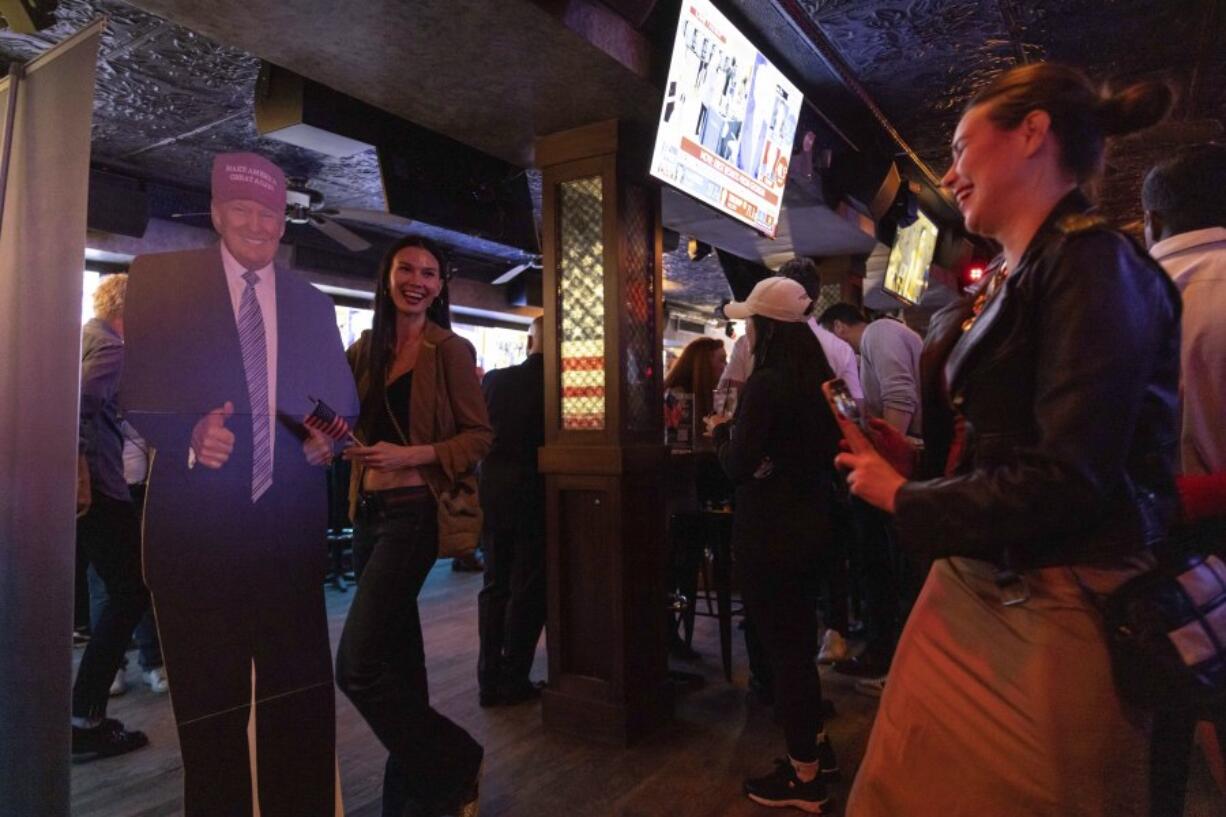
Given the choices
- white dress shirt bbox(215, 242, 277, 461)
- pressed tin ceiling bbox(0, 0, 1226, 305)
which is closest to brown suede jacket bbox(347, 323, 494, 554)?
white dress shirt bbox(215, 242, 277, 461)

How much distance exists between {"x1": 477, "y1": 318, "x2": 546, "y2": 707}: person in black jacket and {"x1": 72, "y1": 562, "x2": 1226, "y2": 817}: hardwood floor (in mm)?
368

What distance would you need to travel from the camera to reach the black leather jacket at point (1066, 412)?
0.94m

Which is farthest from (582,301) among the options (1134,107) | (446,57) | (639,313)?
(1134,107)

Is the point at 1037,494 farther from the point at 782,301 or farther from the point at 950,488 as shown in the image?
the point at 782,301

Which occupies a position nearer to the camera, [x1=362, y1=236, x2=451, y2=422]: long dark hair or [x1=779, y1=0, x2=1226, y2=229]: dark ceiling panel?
[x1=362, y1=236, x2=451, y2=422]: long dark hair

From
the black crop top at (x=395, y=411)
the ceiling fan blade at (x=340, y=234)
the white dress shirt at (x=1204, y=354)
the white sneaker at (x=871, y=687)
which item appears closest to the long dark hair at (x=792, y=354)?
the white dress shirt at (x=1204, y=354)

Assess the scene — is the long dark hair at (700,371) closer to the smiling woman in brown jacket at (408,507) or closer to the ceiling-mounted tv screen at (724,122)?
the ceiling-mounted tv screen at (724,122)

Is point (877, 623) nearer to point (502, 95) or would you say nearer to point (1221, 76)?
point (502, 95)

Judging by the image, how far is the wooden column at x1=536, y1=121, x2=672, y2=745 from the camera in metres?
3.13

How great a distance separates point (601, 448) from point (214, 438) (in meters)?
1.87

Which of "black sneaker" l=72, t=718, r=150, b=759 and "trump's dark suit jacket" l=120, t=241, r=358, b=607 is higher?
"trump's dark suit jacket" l=120, t=241, r=358, b=607

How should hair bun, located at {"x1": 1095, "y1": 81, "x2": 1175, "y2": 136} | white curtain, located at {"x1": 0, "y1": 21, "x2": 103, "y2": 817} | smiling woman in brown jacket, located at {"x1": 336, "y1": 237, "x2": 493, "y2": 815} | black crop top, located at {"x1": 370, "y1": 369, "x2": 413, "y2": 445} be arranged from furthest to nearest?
black crop top, located at {"x1": 370, "y1": 369, "x2": 413, "y2": 445}
smiling woman in brown jacket, located at {"x1": 336, "y1": 237, "x2": 493, "y2": 815}
white curtain, located at {"x1": 0, "y1": 21, "x2": 103, "y2": 817}
hair bun, located at {"x1": 1095, "y1": 81, "x2": 1175, "y2": 136}

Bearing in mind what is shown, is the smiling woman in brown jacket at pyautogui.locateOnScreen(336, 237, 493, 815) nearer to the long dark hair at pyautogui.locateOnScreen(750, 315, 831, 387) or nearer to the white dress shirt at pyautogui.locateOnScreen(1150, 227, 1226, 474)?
the long dark hair at pyautogui.locateOnScreen(750, 315, 831, 387)

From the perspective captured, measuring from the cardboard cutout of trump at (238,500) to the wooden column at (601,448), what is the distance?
1.59 metres
